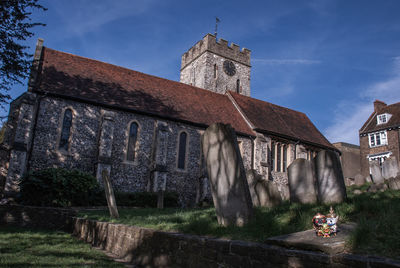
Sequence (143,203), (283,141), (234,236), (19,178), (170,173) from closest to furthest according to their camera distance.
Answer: (234,236)
(19,178)
(143,203)
(170,173)
(283,141)

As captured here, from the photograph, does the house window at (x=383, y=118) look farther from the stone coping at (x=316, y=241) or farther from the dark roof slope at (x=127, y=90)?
the stone coping at (x=316, y=241)

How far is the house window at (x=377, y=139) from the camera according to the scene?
98.5 feet

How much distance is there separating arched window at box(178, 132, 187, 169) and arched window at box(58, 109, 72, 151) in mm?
6346

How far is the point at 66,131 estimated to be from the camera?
1547 cm

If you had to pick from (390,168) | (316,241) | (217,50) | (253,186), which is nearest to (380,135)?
(390,168)

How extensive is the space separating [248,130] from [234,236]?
17604 mm

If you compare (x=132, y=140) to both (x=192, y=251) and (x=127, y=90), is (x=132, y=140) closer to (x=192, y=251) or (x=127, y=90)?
(x=127, y=90)

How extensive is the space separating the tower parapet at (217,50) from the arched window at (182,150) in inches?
586

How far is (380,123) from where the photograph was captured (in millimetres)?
31016

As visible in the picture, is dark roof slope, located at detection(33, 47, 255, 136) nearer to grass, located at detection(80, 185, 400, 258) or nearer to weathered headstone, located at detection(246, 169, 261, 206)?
weathered headstone, located at detection(246, 169, 261, 206)

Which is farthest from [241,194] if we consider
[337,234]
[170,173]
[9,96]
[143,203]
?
[170,173]

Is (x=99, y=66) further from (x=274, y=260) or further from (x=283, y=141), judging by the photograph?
(x=274, y=260)

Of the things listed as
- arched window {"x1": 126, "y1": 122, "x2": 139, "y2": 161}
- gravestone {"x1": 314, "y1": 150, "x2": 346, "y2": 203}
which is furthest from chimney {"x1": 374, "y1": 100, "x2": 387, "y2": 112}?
gravestone {"x1": 314, "y1": 150, "x2": 346, "y2": 203}

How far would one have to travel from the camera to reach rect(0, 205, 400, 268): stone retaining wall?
8.33 ft
